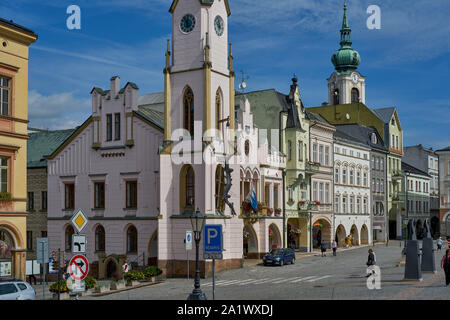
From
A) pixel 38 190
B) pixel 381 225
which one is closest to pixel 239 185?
pixel 38 190

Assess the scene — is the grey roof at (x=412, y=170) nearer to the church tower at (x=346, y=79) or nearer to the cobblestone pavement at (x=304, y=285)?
the church tower at (x=346, y=79)

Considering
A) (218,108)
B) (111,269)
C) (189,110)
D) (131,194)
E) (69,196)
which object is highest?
(218,108)

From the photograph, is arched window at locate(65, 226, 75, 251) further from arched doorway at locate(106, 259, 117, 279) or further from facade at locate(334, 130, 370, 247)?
facade at locate(334, 130, 370, 247)

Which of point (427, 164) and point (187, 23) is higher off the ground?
point (187, 23)

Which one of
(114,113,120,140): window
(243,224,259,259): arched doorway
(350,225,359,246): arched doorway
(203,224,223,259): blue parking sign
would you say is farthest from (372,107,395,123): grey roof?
(203,224,223,259): blue parking sign

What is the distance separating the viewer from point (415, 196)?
91.9 metres

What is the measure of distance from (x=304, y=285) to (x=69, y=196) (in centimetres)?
2387

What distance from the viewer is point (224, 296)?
28.5 metres

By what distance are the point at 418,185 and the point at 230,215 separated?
58.3 m

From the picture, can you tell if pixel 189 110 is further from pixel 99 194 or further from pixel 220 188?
pixel 99 194

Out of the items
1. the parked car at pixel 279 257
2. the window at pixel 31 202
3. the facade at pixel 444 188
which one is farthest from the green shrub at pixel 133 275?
the facade at pixel 444 188

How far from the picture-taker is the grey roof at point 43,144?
2149 inches

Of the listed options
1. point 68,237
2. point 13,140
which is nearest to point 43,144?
point 68,237

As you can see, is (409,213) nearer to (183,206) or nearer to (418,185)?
(418,185)
